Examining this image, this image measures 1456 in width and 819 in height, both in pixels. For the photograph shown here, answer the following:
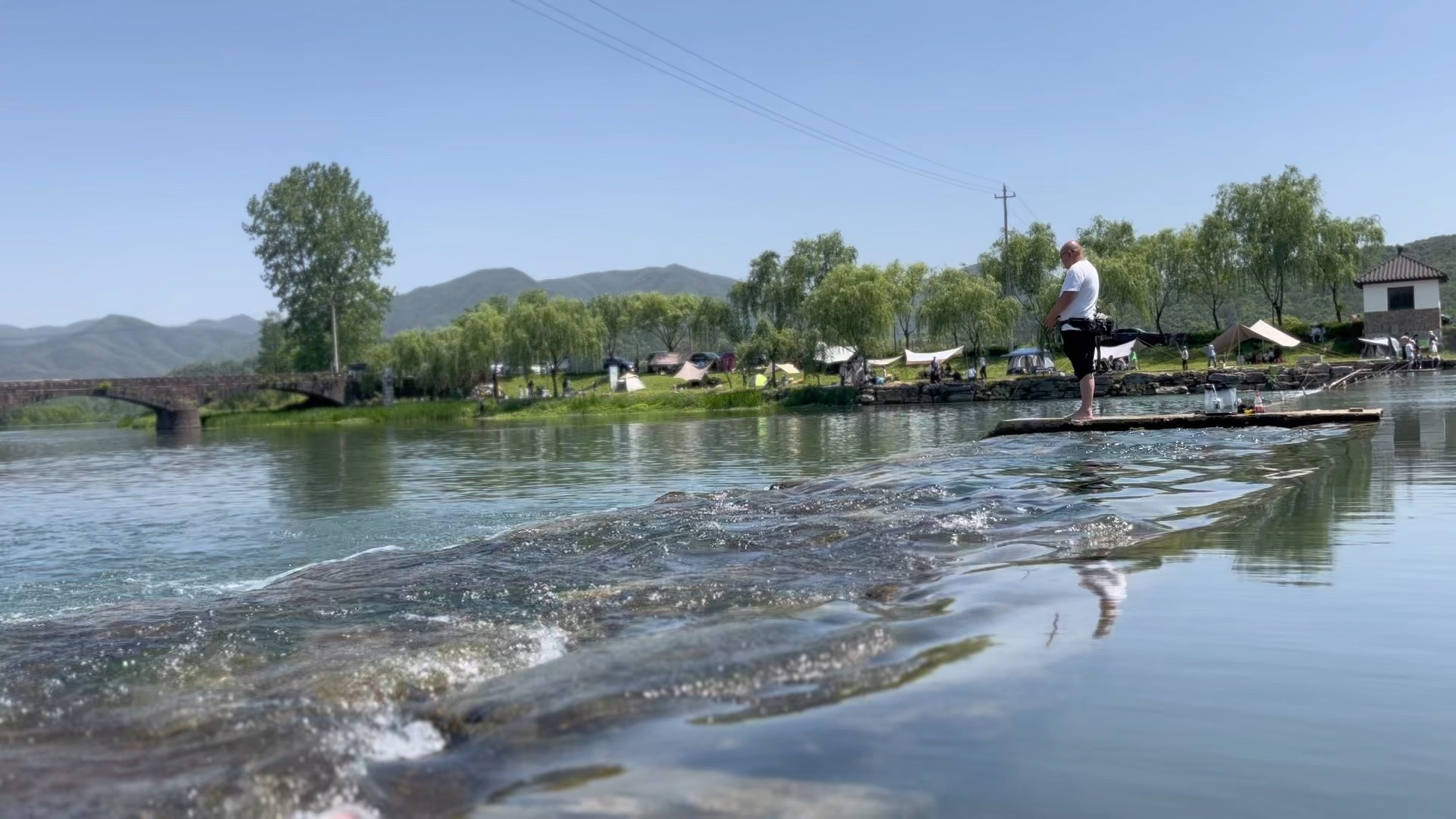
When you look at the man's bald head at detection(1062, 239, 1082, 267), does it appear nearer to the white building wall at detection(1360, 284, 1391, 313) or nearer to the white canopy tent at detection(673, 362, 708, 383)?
the white building wall at detection(1360, 284, 1391, 313)

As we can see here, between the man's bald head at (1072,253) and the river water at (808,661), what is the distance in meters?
3.46

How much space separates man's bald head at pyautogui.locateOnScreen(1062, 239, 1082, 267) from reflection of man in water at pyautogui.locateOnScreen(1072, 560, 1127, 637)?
7.95m

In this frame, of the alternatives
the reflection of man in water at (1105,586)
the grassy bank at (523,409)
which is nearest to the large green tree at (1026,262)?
the grassy bank at (523,409)

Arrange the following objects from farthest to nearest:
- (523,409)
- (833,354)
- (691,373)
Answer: (691,373), (833,354), (523,409)

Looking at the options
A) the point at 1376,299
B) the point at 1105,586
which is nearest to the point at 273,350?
the point at 1376,299

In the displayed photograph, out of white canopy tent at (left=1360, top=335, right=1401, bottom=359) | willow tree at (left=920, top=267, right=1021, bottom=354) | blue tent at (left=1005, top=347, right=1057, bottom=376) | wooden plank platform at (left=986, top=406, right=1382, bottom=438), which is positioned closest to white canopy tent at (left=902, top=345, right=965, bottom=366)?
willow tree at (left=920, top=267, right=1021, bottom=354)

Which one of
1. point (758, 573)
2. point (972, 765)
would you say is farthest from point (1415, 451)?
point (972, 765)

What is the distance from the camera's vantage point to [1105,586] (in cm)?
571

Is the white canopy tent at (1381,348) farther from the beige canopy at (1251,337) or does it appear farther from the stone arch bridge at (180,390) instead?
the stone arch bridge at (180,390)

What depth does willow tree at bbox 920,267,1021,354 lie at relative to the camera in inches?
2756

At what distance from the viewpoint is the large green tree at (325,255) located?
322 feet

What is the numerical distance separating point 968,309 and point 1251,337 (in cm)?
1698

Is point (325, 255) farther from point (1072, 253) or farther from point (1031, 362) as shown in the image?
point (1072, 253)

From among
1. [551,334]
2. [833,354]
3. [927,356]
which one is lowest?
[927,356]
